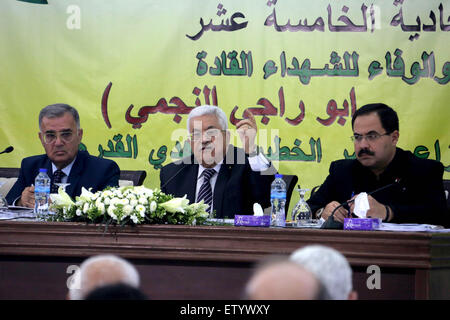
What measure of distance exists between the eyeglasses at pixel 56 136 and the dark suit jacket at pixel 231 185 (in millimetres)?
625

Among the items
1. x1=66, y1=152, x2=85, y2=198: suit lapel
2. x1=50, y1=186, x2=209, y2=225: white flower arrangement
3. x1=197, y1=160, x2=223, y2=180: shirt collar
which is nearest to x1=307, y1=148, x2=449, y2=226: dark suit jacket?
x1=197, y1=160, x2=223, y2=180: shirt collar

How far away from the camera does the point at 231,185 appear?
4.03 m

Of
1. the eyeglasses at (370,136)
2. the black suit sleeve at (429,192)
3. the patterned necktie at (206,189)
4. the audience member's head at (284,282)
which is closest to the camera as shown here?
the audience member's head at (284,282)

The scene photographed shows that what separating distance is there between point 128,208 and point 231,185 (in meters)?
1.14

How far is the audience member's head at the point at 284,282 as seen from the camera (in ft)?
4.40

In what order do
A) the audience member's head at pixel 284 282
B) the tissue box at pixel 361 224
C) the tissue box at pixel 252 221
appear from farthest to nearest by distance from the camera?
the tissue box at pixel 252 221 → the tissue box at pixel 361 224 → the audience member's head at pixel 284 282

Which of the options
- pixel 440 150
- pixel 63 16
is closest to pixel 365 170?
pixel 440 150

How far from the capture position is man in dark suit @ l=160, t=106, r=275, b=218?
404 cm

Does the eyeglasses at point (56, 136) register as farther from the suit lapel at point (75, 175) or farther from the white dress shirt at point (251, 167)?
the white dress shirt at point (251, 167)

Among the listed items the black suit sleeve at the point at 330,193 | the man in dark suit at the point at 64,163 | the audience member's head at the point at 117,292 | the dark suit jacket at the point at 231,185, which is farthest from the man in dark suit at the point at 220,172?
the audience member's head at the point at 117,292

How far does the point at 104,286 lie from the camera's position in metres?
1.37

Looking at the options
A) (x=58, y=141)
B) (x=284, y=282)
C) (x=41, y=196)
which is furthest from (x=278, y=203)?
(x=284, y=282)

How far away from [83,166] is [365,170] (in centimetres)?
Answer: 163
